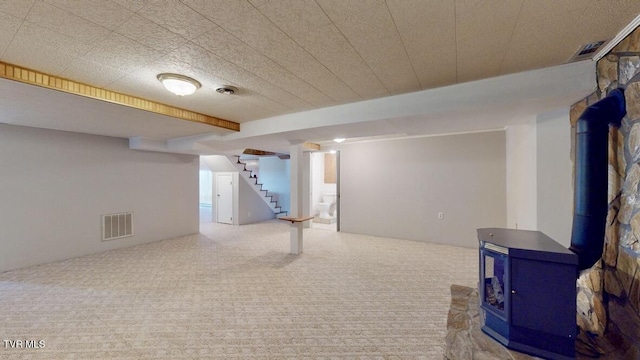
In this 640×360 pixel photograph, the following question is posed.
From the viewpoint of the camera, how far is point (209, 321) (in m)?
2.41

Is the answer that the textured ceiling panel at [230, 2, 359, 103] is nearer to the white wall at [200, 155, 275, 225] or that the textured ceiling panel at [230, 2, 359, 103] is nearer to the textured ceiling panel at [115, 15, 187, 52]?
the textured ceiling panel at [115, 15, 187, 52]

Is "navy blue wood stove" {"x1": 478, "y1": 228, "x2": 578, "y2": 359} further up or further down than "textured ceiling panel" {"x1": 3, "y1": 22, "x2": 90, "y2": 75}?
further down

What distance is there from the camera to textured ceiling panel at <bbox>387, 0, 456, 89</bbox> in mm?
1392

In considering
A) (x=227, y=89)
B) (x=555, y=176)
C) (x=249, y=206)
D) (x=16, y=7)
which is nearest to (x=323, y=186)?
(x=249, y=206)

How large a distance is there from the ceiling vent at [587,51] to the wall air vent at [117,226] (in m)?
6.78

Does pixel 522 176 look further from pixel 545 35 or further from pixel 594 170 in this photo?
pixel 545 35

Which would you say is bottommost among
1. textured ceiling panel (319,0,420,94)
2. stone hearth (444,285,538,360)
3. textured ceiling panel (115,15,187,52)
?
stone hearth (444,285,538,360)

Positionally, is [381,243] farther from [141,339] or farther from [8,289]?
[8,289]

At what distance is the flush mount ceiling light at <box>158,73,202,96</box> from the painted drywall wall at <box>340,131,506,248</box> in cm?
438

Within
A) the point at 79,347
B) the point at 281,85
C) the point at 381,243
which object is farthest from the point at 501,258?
Answer: the point at 381,243

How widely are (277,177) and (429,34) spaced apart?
772 cm

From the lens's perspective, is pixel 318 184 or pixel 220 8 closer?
pixel 220 8

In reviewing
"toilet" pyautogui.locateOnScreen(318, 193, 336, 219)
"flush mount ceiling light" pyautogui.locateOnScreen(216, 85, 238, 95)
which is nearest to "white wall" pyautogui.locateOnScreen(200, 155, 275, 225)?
"toilet" pyautogui.locateOnScreen(318, 193, 336, 219)

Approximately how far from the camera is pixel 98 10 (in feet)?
4.52
